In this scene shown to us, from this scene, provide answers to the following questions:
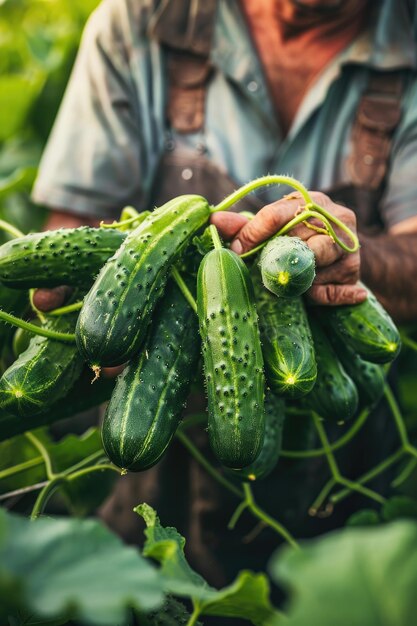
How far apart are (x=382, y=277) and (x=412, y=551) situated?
1.69 m

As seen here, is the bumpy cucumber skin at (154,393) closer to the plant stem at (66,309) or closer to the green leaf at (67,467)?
the plant stem at (66,309)

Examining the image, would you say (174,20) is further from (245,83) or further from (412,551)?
(412,551)

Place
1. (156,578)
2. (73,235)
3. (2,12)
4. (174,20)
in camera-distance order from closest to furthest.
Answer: (156,578), (73,235), (174,20), (2,12)

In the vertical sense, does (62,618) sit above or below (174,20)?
below

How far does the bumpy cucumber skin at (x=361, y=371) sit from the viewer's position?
1601 mm

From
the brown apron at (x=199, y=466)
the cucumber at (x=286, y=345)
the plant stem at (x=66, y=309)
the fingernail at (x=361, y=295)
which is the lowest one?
the brown apron at (x=199, y=466)

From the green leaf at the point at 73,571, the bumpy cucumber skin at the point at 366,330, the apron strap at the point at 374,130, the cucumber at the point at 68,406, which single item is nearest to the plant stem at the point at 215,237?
the bumpy cucumber skin at the point at 366,330

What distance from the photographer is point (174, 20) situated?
272 cm

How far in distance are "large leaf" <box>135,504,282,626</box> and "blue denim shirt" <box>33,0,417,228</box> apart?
1809 mm

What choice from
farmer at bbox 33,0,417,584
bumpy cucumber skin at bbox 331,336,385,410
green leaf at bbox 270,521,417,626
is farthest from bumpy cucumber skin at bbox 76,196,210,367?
farmer at bbox 33,0,417,584

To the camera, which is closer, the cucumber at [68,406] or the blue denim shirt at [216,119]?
the cucumber at [68,406]

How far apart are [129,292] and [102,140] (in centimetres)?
157

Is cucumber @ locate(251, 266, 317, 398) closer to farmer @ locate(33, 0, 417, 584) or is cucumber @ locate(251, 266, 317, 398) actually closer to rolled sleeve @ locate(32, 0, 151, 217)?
farmer @ locate(33, 0, 417, 584)

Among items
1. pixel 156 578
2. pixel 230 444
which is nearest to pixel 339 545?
pixel 156 578
